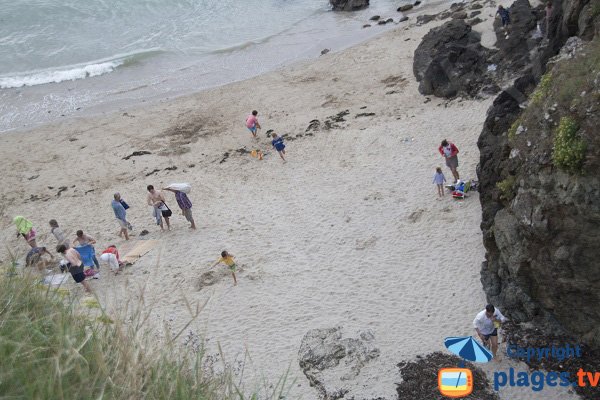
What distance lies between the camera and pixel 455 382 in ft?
32.0

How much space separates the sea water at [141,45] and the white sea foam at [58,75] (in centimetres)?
6

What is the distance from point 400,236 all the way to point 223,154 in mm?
8957

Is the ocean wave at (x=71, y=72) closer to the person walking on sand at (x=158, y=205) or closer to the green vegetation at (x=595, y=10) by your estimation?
the person walking on sand at (x=158, y=205)

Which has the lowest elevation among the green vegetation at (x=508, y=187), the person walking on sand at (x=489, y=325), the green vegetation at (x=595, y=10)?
the person walking on sand at (x=489, y=325)

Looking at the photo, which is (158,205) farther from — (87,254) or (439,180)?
(439,180)

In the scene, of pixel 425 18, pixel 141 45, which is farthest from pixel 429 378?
pixel 141 45

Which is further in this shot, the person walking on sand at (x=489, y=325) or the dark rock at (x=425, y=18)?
the dark rock at (x=425, y=18)

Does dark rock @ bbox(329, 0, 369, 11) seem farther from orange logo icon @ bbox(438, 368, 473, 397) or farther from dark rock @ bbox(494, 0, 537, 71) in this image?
orange logo icon @ bbox(438, 368, 473, 397)

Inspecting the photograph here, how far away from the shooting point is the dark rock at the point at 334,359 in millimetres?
10164

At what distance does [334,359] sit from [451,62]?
14504 millimetres

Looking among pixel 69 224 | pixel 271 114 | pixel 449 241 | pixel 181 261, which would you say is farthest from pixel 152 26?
pixel 449 241

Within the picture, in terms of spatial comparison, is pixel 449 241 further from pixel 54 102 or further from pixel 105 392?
pixel 54 102

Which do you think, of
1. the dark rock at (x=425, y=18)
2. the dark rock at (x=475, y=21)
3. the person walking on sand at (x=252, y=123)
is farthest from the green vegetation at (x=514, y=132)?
the dark rock at (x=425, y=18)

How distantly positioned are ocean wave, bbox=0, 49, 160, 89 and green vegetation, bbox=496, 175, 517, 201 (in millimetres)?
27605
